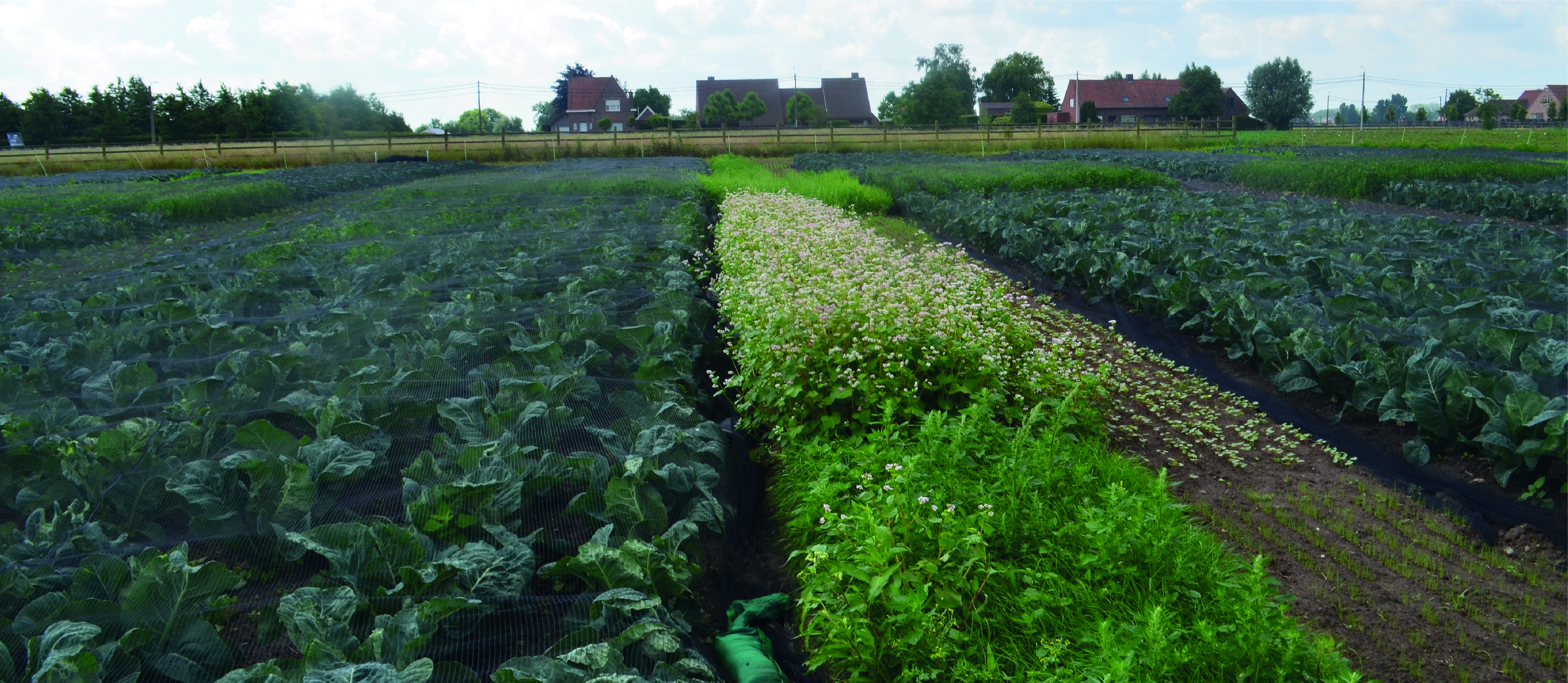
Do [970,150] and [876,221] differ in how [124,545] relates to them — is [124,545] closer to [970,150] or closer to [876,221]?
[876,221]

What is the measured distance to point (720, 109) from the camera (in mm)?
55688

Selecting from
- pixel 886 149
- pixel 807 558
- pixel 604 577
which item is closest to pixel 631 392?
pixel 807 558

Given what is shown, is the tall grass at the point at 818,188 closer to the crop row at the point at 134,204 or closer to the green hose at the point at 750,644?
the crop row at the point at 134,204

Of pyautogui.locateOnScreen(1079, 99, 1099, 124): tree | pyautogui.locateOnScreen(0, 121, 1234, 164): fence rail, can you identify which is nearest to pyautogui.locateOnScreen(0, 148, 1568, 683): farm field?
pyautogui.locateOnScreen(0, 121, 1234, 164): fence rail

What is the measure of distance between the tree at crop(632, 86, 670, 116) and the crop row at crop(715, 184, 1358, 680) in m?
64.2

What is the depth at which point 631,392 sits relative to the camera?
4051 millimetres

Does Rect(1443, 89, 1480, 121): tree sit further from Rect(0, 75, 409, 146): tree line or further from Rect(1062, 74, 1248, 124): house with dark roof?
Rect(0, 75, 409, 146): tree line

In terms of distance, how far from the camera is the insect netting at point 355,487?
2.14 meters

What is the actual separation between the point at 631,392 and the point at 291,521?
5.29 feet

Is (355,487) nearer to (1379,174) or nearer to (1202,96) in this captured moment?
(1379,174)

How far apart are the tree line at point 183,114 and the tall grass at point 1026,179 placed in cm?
3261

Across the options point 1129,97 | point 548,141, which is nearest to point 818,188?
point 548,141

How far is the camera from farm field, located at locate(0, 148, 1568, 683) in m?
2.37

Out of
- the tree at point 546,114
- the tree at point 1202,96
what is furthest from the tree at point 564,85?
the tree at point 1202,96
